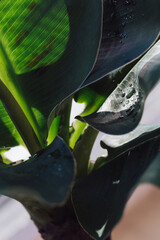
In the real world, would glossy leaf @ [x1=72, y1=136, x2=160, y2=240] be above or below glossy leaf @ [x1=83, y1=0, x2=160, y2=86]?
below

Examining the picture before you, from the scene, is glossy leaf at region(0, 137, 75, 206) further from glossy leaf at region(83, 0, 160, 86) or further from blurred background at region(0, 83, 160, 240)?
blurred background at region(0, 83, 160, 240)

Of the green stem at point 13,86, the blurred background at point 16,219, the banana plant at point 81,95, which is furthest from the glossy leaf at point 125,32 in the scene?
the blurred background at point 16,219

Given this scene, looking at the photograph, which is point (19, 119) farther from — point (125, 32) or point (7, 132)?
point (125, 32)

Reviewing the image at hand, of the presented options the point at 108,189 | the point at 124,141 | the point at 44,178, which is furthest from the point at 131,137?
the point at 44,178

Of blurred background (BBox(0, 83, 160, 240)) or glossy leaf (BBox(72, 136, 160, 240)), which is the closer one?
glossy leaf (BBox(72, 136, 160, 240))

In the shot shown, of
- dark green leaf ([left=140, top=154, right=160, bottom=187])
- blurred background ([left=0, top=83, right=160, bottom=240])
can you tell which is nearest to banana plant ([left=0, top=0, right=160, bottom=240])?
dark green leaf ([left=140, top=154, right=160, bottom=187])

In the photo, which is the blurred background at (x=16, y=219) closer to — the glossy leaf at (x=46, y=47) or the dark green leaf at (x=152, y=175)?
the glossy leaf at (x=46, y=47)

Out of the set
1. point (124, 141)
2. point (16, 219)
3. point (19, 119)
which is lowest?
point (16, 219)
